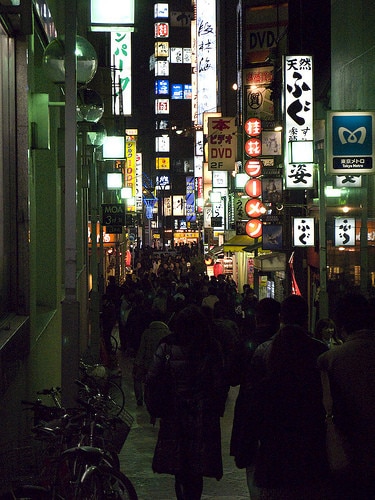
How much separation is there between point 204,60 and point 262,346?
1976 inches

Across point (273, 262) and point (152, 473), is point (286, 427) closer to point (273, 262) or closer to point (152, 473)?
point (152, 473)

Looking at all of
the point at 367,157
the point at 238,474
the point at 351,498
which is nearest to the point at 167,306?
the point at 367,157

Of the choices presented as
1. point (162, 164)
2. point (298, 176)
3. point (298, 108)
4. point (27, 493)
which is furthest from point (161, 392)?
point (162, 164)

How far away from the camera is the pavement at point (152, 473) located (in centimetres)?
846

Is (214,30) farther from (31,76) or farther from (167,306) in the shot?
(31,76)

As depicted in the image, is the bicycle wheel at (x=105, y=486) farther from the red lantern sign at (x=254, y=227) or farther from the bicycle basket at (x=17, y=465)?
the red lantern sign at (x=254, y=227)

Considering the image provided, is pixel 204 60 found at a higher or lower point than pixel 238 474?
higher

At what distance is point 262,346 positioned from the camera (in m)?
5.28

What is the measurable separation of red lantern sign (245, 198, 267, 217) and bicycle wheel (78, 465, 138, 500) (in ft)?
73.8

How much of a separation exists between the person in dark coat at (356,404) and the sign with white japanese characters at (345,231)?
14.7 meters

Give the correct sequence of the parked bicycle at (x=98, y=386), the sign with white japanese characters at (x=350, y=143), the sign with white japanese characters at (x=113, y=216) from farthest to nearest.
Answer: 1. the sign with white japanese characters at (x=113, y=216)
2. the sign with white japanese characters at (x=350, y=143)
3. the parked bicycle at (x=98, y=386)

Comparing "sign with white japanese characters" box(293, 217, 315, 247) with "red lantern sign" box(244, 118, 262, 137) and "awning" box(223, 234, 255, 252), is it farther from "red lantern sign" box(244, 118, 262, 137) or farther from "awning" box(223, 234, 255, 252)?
"awning" box(223, 234, 255, 252)

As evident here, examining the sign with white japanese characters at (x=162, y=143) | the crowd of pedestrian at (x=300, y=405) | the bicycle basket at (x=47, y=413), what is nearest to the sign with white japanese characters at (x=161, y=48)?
the sign with white japanese characters at (x=162, y=143)

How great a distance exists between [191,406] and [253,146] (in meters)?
21.9
